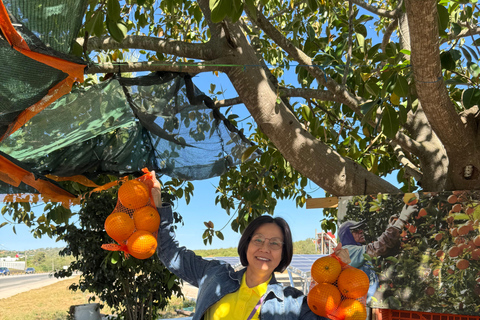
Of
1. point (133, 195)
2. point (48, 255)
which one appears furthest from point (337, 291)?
point (48, 255)

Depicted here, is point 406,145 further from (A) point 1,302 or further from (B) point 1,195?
(A) point 1,302

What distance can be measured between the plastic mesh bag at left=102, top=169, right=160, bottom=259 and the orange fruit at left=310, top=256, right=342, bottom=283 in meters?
0.61

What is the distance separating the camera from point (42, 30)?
1.31 m

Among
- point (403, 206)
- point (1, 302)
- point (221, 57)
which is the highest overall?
point (221, 57)

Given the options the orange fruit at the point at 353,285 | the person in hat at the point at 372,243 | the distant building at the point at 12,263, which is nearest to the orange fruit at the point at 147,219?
the orange fruit at the point at 353,285

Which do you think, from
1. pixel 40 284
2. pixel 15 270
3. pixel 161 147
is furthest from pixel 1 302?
pixel 161 147

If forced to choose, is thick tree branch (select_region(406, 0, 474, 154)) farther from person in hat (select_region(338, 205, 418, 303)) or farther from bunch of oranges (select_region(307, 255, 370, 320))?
bunch of oranges (select_region(307, 255, 370, 320))

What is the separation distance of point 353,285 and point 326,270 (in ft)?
0.35

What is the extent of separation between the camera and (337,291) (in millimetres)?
1425

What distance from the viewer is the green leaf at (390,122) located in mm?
1845

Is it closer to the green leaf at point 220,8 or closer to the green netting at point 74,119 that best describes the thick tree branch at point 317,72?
the green netting at point 74,119

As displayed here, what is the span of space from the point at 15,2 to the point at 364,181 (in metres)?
1.69

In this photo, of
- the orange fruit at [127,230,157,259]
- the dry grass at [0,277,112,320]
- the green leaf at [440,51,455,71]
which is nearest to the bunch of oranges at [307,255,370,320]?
the orange fruit at [127,230,157,259]

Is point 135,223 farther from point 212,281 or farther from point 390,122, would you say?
point 390,122
